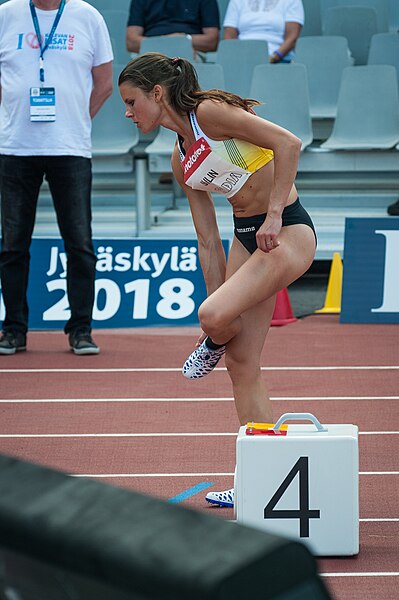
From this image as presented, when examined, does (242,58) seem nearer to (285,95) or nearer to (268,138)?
(285,95)

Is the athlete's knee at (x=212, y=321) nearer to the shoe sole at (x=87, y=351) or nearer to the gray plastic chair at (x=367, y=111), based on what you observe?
the shoe sole at (x=87, y=351)

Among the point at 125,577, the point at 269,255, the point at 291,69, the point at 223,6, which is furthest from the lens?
Answer: the point at 223,6

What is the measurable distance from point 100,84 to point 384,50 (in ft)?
13.8

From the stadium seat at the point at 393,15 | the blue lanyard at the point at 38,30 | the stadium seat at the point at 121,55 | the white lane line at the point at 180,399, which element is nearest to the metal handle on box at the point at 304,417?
the white lane line at the point at 180,399

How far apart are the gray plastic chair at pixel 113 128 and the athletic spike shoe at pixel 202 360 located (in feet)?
18.9

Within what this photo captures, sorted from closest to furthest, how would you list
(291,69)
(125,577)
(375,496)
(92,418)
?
(125,577), (375,496), (92,418), (291,69)

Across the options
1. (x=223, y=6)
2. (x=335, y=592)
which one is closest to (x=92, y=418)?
(x=335, y=592)

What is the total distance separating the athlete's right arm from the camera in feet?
11.7

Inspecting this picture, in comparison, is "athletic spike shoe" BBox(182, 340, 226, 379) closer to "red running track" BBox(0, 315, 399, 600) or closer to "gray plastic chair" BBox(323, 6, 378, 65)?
"red running track" BBox(0, 315, 399, 600)

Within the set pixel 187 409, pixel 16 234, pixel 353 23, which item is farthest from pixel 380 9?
pixel 187 409

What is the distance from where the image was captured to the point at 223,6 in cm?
1111

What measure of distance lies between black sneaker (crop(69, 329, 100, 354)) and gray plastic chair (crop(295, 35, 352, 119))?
412 cm

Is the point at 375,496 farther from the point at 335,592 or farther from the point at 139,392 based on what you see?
the point at 139,392

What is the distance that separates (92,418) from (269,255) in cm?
182
